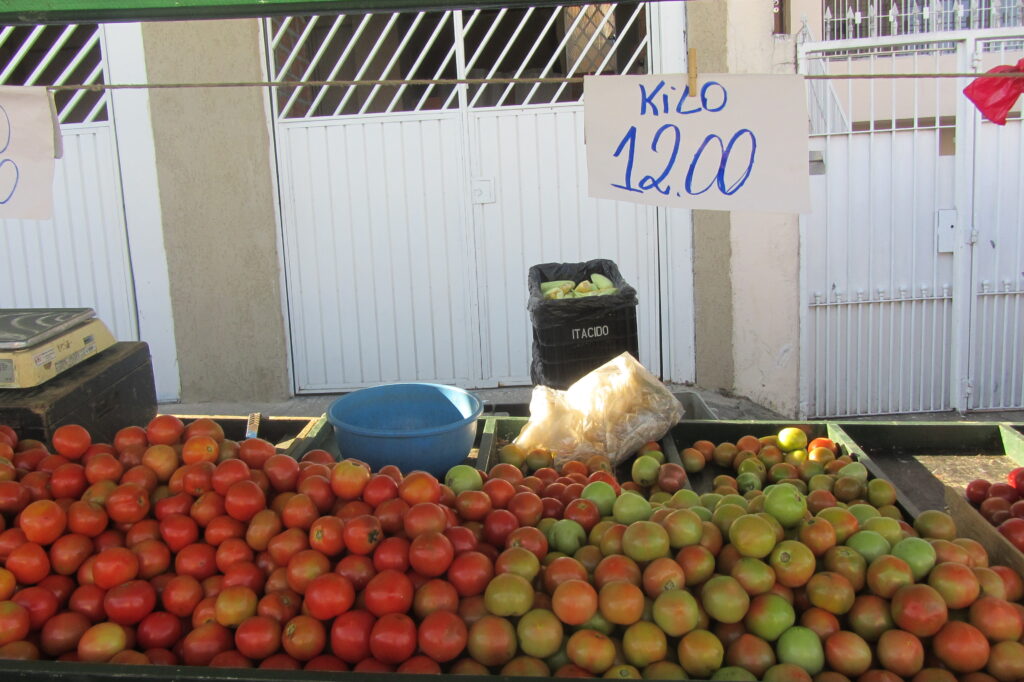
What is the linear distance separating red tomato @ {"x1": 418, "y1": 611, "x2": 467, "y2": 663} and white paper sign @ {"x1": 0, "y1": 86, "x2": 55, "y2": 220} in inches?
63.4

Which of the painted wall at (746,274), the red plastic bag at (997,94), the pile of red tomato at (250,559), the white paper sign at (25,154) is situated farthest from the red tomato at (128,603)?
the painted wall at (746,274)

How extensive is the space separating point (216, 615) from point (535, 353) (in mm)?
2638

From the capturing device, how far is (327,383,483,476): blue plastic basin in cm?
241

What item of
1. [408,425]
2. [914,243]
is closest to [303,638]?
[408,425]

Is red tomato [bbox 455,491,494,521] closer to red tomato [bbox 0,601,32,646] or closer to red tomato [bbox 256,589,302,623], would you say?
red tomato [bbox 256,589,302,623]

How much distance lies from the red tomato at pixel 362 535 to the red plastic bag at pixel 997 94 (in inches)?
74.7

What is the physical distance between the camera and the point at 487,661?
1531 millimetres

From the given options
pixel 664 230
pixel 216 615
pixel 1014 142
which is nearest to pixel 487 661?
pixel 216 615

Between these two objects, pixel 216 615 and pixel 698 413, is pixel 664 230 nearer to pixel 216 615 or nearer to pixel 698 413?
pixel 698 413

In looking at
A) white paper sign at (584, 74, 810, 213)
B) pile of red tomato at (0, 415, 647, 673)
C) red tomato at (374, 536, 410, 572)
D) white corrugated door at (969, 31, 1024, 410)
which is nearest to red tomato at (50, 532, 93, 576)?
pile of red tomato at (0, 415, 647, 673)

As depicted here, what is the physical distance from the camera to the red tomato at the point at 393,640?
1.52 m

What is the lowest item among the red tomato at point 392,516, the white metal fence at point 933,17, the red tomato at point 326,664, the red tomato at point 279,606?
the red tomato at point 326,664

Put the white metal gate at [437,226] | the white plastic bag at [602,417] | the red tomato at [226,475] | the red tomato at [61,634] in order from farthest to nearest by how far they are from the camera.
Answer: the white metal gate at [437,226], the white plastic bag at [602,417], the red tomato at [226,475], the red tomato at [61,634]

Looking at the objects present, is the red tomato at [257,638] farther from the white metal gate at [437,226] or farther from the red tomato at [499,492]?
the white metal gate at [437,226]
